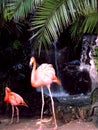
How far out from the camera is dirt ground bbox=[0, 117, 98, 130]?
6.31 meters

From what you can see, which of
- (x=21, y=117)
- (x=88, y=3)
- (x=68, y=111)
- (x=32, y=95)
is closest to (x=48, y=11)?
(x=88, y=3)

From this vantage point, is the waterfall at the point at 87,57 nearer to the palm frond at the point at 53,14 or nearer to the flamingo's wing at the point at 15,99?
the flamingo's wing at the point at 15,99

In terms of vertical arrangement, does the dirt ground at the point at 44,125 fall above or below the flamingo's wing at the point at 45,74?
below

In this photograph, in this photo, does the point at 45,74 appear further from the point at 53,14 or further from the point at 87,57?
the point at 87,57

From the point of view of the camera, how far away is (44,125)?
6.61 meters

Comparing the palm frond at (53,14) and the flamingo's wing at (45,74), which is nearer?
the palm frond at (53,14)

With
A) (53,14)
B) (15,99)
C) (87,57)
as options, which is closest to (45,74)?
(15,99)

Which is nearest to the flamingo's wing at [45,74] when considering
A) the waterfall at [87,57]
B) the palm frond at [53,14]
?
the palm frond at [53,14]

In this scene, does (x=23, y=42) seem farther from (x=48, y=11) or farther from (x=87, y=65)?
(x=48, y=11)

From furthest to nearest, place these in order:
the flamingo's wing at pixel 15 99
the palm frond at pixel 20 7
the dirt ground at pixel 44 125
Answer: the flamingo's wing at pixel 15 99, the dirt ground at pixel 44 125, the palm frond at pixel 20 7

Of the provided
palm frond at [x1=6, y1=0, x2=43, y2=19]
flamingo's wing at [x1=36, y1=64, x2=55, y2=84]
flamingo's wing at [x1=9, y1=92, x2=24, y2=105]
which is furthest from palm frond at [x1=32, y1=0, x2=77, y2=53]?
flamingo's wing at [x1=9, y1=92, x2=24, y2=105]

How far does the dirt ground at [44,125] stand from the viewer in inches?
248

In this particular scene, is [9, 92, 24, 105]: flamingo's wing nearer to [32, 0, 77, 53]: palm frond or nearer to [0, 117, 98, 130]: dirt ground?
[0, 117, 98, 130]: dirt ground

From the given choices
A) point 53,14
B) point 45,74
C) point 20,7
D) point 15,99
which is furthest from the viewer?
point 15,99
